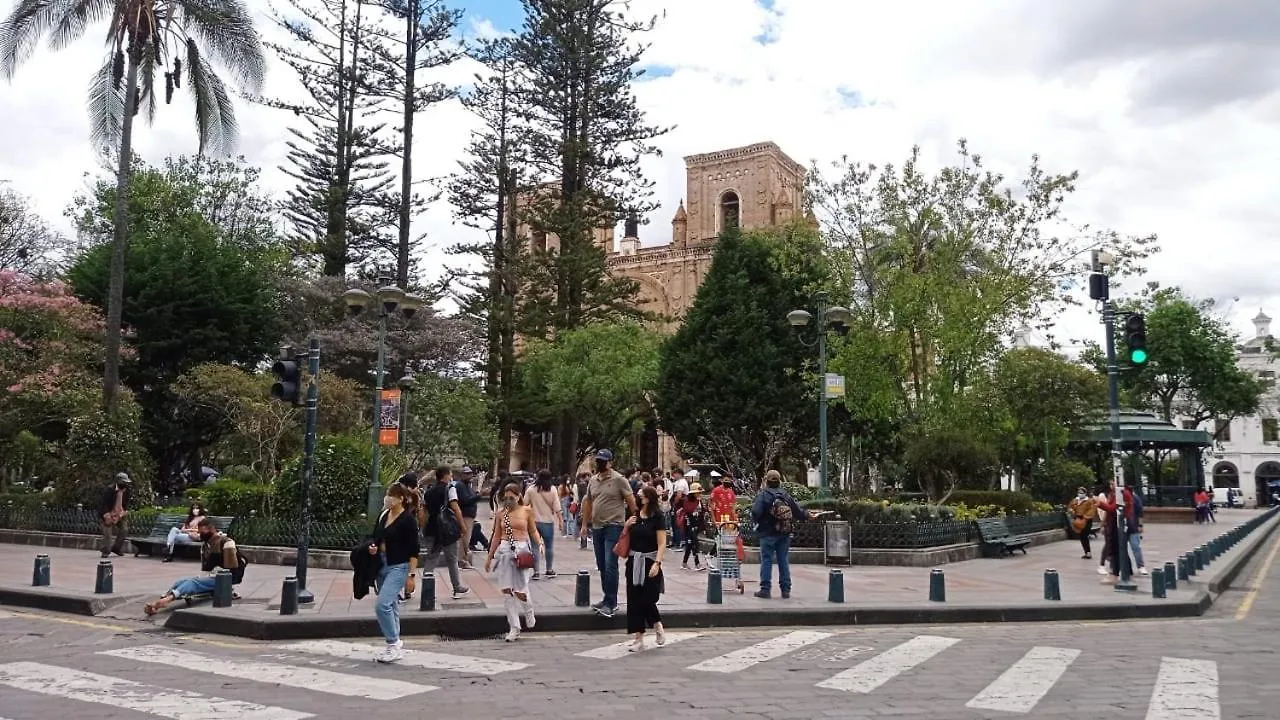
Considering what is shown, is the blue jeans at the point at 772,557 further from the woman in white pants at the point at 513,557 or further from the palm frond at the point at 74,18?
the palm frond at the point at 74,18

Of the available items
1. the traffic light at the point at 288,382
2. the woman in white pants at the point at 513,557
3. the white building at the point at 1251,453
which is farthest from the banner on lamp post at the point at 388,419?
the white building at the point at 1251,453

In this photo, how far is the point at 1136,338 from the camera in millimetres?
12312

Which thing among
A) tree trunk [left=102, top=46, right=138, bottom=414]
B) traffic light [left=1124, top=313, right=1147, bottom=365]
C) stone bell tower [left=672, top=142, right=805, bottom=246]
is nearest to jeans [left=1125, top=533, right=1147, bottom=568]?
traffic light [left=1124, top=313, right=1147, bottom=365]

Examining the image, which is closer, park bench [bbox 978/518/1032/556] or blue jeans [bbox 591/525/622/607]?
blue jeans [bbox 591/525/622/607]

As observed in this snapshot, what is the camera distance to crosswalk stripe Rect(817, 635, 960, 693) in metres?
6.68

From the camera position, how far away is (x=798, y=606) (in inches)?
400

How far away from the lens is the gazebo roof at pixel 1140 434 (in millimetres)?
30688

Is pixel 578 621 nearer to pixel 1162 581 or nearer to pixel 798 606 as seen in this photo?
pixel 798 606

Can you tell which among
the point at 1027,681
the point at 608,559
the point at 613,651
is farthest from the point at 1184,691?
the point at 608,559

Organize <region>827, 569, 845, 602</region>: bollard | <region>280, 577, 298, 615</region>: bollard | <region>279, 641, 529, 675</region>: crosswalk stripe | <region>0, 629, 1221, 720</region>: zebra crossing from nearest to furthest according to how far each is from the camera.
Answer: <region>0, 629, 1221, 720</region>: zebra crossing < <region>279, 641, 529, 675</region>: crosswalk stripe < <region>280, 577, 298, 615</region>: bollard < <region>827, 569, 845, 602</region>: bollard

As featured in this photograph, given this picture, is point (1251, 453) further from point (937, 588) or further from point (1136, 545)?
point (937, 588)

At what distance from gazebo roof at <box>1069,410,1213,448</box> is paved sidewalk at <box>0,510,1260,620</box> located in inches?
591

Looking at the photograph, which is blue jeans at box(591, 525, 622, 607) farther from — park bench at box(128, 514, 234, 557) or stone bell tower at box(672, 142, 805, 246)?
stone bell tower at box(672, 142, 805, 246)

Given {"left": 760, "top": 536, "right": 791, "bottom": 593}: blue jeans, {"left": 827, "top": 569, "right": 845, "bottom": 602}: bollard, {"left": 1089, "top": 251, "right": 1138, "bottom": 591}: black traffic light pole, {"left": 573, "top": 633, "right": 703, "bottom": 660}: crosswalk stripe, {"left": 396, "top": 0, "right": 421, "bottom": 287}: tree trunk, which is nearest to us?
{"left": 573, "top": 633, "right": 703, "bottom": 660}: crosswalk stripe
